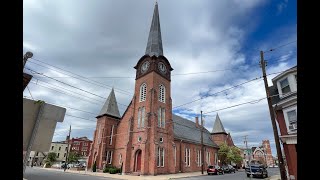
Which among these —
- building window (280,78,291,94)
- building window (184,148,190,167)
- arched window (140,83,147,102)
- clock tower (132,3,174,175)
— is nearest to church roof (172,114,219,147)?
building window (184,148,190,167)

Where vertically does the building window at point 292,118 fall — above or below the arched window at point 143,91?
below

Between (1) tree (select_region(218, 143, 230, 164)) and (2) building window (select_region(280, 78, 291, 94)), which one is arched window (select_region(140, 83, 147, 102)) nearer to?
(2) building window (select_region(280, 78, 291, 94))

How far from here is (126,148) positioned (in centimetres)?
3247

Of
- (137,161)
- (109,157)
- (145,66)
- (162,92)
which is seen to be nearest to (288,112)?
(162,92)

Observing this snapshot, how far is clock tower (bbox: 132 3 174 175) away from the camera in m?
30.3

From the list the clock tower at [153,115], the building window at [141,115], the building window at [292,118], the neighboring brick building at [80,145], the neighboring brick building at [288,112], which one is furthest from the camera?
the neighboring brick building at [80,145]

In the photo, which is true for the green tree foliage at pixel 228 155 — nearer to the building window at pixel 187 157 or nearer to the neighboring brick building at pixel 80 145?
the building window at pixel 187 157

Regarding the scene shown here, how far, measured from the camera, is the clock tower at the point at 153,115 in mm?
30328

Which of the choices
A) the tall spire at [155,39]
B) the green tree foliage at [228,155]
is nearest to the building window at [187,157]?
the green tree foliage at [228,155]

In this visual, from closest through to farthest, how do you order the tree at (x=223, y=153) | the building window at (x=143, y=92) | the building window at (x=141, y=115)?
1. the building window at (x=141, y=115)
2. the building window at (x=143, y=92)
3. the tree at (x=223, y=153)

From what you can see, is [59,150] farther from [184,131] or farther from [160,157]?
[160,157]

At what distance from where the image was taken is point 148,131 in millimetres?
31203
